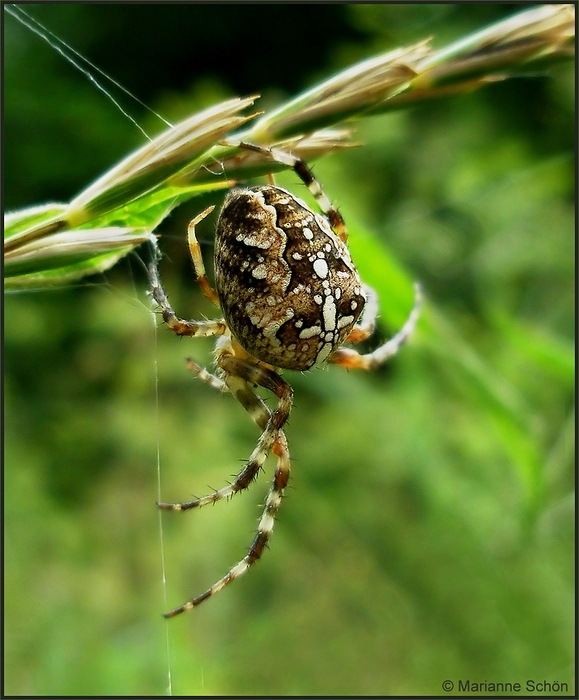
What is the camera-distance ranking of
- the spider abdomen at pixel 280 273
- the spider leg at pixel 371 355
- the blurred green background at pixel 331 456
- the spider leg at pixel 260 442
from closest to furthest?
the spider abdomen at pixel 280 273
the spider leg at pixel 260 442
the spider leg at pixel 371 355
the blurred green background at pixel 331 456

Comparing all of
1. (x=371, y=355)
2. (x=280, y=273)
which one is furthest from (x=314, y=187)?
(x=371, y=355)

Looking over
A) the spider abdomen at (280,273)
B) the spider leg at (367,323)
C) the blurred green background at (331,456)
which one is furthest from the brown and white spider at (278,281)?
the blurred green background at (331,456)

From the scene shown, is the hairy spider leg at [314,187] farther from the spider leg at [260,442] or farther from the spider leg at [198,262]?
the spider leg at [260,442]

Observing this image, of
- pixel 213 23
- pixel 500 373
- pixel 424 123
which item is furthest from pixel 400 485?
pixel 213 23

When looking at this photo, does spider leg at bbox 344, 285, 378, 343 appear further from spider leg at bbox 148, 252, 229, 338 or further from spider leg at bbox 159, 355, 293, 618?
spider leg at bbox 148, 252, 229, 338

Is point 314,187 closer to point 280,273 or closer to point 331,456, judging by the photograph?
point 280,273

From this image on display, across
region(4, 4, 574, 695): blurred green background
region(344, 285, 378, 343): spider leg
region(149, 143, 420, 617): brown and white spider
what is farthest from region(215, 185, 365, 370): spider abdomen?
region(4, 4, 574, 695): blurred green background
